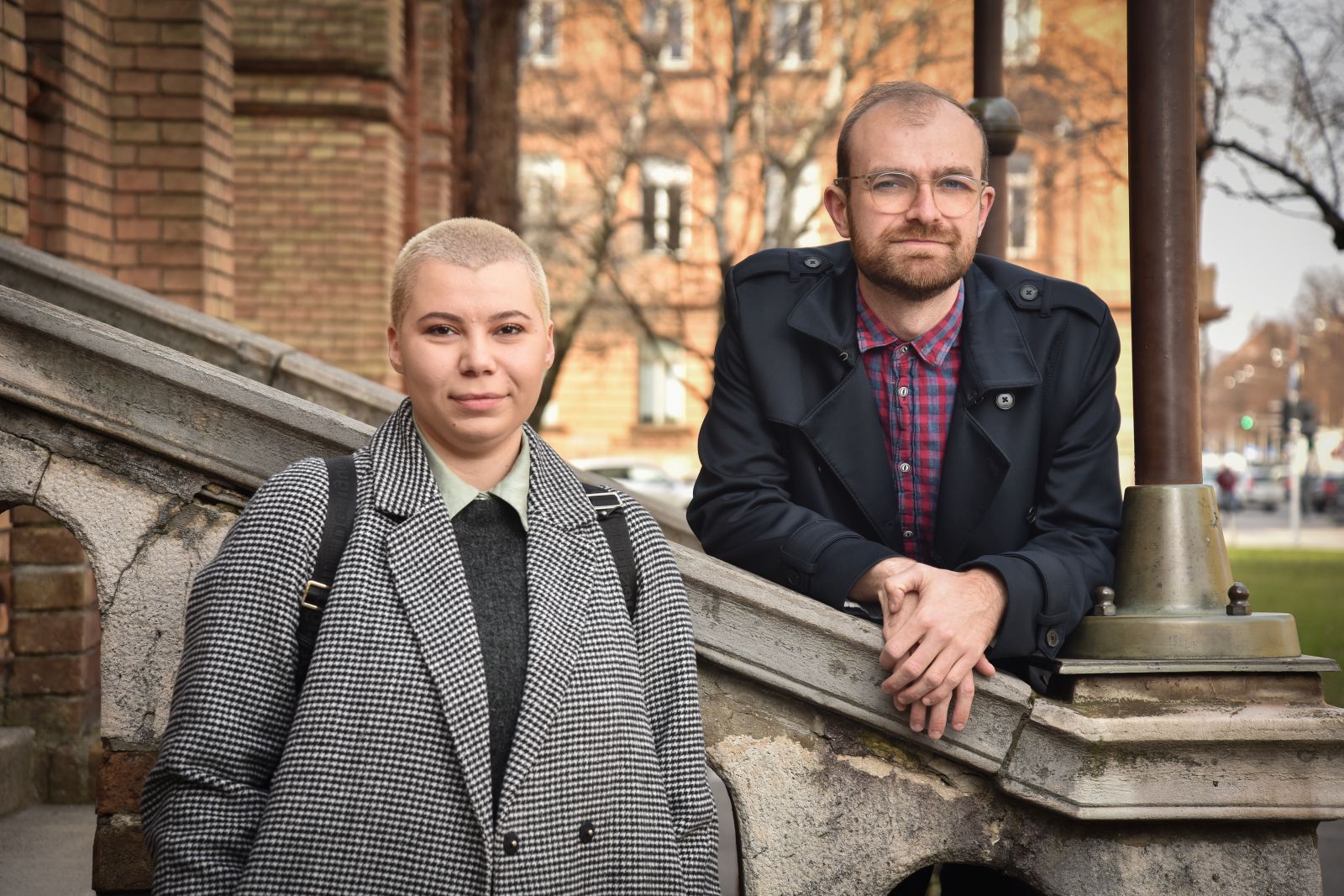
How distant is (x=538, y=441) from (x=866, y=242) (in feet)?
2.72

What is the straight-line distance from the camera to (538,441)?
7.75 ft

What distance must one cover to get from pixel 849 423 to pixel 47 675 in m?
3.23

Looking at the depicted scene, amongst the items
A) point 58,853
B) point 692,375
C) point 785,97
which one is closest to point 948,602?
point 58,853

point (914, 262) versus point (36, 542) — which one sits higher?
point (914, 262)

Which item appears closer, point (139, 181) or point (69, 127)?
point (69, 127)

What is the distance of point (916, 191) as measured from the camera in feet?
8.56

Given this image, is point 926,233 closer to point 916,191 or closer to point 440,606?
point 916,191

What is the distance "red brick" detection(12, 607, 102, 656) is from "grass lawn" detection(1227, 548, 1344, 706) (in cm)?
633

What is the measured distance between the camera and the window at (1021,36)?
20109 millimetres

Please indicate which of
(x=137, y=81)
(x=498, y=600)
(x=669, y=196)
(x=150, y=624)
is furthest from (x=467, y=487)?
(x=669, y=196)

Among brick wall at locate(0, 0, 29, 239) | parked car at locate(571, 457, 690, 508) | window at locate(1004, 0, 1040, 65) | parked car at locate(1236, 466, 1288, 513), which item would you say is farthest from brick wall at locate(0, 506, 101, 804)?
parked car at locate(1236, 466, 1288, 513)

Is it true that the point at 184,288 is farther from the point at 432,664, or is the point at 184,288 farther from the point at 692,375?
the point at 692,375

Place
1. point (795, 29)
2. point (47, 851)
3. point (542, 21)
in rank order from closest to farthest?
1. point (47, 851)
2. point (795, 29)
3. point (542, 21)

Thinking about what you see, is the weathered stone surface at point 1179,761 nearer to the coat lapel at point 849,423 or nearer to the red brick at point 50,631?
the coat lapel at point 849,423
